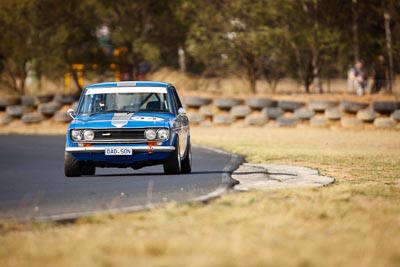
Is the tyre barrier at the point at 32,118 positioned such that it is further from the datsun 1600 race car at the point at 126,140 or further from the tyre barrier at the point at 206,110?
the datsun 1600 race car at the point at 126,140

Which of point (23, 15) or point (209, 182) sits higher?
point (23, 15)

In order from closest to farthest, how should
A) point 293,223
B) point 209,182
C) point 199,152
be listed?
point 293,223 → point 209,182 → point 199,152

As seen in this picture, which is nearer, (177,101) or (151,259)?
(151,259)

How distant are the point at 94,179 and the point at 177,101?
2274 millimetres

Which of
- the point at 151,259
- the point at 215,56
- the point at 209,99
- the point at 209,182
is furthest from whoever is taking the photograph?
the point at 215,56

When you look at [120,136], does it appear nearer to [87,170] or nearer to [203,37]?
[87,170]

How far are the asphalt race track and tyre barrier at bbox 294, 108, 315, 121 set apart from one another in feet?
33.5

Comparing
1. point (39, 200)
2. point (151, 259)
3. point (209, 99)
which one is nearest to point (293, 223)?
point (151, 259)

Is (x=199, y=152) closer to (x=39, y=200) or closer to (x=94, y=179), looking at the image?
(x=94, y=179)

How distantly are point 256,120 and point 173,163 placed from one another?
53.3 feet

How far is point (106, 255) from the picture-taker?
25.0 feet

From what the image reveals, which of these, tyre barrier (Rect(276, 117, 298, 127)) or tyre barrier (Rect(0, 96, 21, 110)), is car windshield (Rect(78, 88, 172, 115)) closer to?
tyre barrier (Rect(276, 117, 298, 127))

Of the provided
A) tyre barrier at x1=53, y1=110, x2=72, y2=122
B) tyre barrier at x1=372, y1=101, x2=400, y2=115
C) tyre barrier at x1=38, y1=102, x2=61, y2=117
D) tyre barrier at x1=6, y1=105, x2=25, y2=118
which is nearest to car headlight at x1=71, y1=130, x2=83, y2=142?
tyre barrier at x1=372, y1=101, x2=400, y2=115

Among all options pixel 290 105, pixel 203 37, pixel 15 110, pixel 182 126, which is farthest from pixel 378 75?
pixel 182 126
